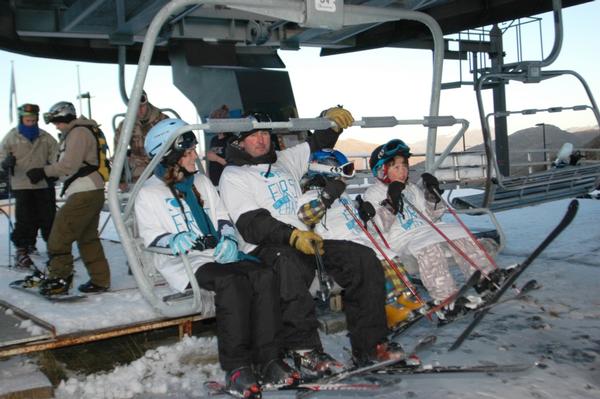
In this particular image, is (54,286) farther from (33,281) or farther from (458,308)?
(458,308)

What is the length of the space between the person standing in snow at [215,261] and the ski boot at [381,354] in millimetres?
557

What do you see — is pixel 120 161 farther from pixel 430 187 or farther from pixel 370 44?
pixel 370 44

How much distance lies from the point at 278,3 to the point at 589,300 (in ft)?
11.9

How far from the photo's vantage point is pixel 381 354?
12.9ft

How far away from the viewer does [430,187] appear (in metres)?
4.98

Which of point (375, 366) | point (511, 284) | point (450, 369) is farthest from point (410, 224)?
point (375, 366)

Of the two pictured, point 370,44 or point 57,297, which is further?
point 370,44

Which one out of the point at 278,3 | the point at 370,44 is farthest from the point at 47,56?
the point at 278,3

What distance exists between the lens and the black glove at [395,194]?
469 centimetres

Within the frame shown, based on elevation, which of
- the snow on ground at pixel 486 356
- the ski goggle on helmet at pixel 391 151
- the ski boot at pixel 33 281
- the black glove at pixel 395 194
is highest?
the ski goggle on helmet at pixel 391 151

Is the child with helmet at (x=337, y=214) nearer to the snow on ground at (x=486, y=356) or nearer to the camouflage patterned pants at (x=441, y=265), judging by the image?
the camouflage patterned pants at (x=441, y=265)

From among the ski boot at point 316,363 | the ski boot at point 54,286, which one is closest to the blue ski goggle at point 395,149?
the ski boot at point 316,363

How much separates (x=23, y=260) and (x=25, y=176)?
35.3 inches

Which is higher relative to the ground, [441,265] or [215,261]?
[215,261]
